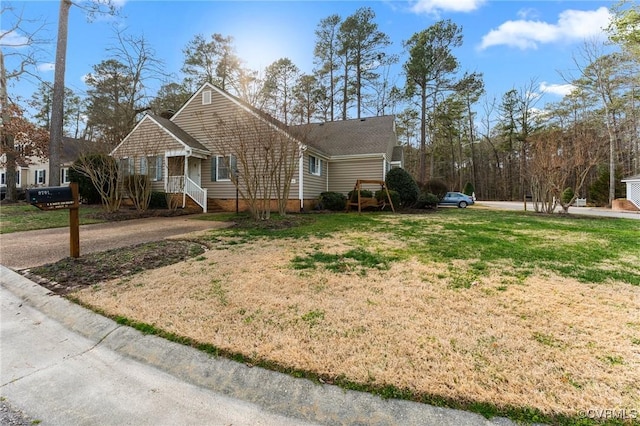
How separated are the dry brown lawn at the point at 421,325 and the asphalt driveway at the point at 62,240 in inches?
104

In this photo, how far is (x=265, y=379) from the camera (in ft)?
6.59

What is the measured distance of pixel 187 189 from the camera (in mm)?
14039

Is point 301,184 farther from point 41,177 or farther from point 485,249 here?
point 41,177

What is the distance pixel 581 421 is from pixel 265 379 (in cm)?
184

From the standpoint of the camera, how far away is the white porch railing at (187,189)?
1379cm

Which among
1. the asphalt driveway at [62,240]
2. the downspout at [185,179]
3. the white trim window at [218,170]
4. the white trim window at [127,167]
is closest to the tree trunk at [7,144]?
the white trim window at [127,167]

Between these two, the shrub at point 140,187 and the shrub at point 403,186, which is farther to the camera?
the shrub at point 403,186

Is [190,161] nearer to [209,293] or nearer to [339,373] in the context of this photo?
[209,293]

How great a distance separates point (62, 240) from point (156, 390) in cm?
698

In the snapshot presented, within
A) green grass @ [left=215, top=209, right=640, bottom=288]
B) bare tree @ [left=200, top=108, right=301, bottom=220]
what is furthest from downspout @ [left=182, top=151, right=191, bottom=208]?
green grass @ [left=215, top=209, right=640, bottom=288]

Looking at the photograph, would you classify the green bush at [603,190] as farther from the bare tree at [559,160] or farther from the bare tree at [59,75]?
the bare tree at [59,75]

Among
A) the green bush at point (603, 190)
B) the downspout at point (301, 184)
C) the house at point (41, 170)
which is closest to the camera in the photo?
the downspout at point (301, 184)

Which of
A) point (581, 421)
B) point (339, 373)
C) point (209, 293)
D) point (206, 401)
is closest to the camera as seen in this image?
point (581, 421)

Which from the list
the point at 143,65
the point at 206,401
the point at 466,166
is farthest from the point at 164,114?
the point at 466,166
